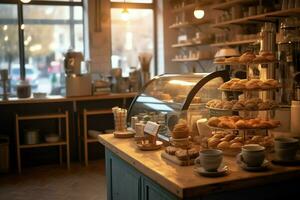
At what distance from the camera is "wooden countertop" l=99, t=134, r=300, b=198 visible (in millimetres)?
1716

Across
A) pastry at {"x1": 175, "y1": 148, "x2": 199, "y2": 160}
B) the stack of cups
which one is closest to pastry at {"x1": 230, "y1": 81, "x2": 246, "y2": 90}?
pastry at {"x1": 175, "y1": 148, "x2": 199, "y2": 160}

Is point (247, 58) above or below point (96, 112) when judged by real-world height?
above

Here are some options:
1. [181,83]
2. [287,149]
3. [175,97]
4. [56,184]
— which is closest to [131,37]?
[56,184]

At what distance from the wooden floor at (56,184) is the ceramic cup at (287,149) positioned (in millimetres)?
2514

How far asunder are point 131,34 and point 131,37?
0.06 metres

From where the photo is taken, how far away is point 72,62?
5566 mm

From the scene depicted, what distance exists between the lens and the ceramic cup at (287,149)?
1.97 meters

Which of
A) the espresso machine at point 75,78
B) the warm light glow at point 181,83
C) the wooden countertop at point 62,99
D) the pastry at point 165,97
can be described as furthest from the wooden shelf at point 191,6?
the pastry at point 165,97

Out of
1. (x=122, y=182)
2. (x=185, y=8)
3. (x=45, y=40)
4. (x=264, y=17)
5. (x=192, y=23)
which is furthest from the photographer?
(x=45, y=40)

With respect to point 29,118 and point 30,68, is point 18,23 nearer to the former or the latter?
point 30,68

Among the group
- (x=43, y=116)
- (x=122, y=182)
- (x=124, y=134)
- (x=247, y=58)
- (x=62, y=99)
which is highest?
(x=247, y=58)

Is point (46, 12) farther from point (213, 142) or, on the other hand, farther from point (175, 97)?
point (213, 142)

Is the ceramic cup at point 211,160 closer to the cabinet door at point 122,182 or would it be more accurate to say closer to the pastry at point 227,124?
the pastry at point 227,124

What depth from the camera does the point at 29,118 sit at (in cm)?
529
